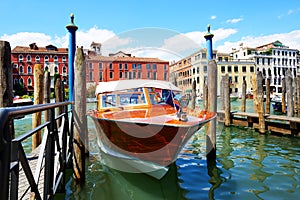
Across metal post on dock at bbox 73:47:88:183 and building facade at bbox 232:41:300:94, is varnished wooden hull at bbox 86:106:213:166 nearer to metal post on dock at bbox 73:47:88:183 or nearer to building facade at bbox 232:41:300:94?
metal post on dock at bbox 73:47:88:183

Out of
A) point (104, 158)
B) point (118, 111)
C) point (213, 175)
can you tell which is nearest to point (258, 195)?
point (213, 175)

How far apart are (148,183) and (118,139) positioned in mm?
1108

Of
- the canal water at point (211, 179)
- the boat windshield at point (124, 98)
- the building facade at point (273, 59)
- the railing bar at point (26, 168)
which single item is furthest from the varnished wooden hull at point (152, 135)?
the building facade at point (273, 59)

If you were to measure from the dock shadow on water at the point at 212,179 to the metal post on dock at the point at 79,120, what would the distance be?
1.23 feet

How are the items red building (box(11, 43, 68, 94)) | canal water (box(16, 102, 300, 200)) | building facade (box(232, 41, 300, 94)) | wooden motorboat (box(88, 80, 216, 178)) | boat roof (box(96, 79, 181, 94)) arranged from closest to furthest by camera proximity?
canal water (box(16, 102, 300, 200)) < wooden motorboat (box(88, 80, 216, 178)) < boat roof (box(96, 79, 181, 94)) < red building (box(11, 43, 68, 94)) < building facade (box(232, 41, 300, 94))

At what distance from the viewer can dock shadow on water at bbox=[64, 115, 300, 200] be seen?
4.34 m

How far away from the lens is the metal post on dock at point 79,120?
179 inches

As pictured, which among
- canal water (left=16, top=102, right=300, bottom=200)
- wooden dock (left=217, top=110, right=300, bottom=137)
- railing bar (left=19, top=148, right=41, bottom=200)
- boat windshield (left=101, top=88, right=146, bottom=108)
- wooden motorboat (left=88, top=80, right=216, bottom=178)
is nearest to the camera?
railing bar (left=19, top=148, right=41, bottom=200)

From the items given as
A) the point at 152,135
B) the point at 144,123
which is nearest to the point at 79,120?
the point at 144,123

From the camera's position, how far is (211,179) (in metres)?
5.04

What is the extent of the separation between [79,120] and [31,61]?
47.4 metres

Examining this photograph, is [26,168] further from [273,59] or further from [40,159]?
[273,59]

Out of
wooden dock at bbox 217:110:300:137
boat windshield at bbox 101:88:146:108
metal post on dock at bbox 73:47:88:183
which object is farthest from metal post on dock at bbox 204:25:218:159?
wooden dock at bbox 217:110:300:137

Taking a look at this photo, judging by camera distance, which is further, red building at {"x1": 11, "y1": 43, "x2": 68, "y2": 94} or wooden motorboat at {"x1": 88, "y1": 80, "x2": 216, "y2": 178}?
red building at {"x1": 11, "y1": 43, "x2": 68, "y2": 94}
